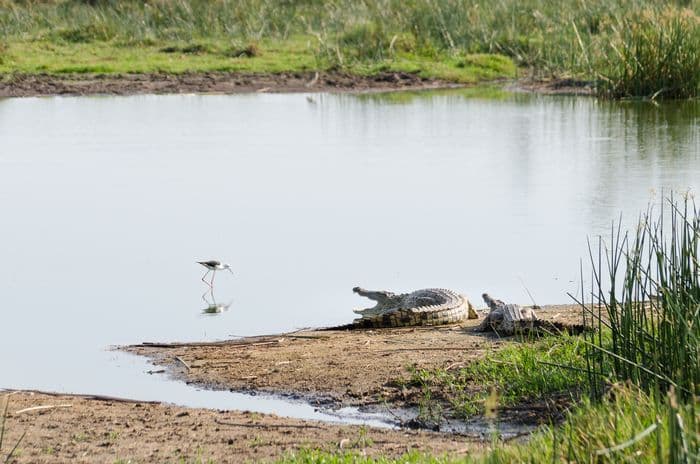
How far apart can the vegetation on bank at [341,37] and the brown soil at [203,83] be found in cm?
39

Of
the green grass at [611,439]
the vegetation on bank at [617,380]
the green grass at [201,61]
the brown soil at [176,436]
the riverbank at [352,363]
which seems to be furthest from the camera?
the green grass at [201,61]

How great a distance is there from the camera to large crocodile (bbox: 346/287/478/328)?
25.7 ft

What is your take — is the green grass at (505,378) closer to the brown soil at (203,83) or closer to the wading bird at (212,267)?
the wading bird at (212,267)

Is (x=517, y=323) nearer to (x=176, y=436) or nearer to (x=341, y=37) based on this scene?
(x=176, y=436)

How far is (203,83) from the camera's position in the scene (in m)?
21.5

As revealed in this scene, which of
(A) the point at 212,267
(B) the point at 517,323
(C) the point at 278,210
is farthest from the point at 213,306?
(C) the point at 278,210

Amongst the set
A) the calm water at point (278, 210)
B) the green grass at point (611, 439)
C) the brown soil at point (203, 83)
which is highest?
the green grass at point (611, 439)

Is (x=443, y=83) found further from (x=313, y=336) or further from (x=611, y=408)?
(x=611, y=408)

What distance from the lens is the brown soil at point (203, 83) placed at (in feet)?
68.8

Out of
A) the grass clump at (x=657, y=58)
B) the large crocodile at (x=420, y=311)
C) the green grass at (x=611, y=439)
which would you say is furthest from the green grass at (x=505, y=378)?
the grass clump at (x=657, y=58)

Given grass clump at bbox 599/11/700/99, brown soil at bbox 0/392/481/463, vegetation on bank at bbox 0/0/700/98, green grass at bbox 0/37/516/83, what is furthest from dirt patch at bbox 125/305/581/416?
green grass at bbox 0/37/516/83

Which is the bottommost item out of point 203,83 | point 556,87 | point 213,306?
point 213,306

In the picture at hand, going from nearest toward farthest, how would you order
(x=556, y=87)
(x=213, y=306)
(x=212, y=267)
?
1. (x=213, y=306)
2. (x=212, y=267)
3. (x=556, y=87)

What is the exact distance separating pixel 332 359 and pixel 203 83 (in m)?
15.2
